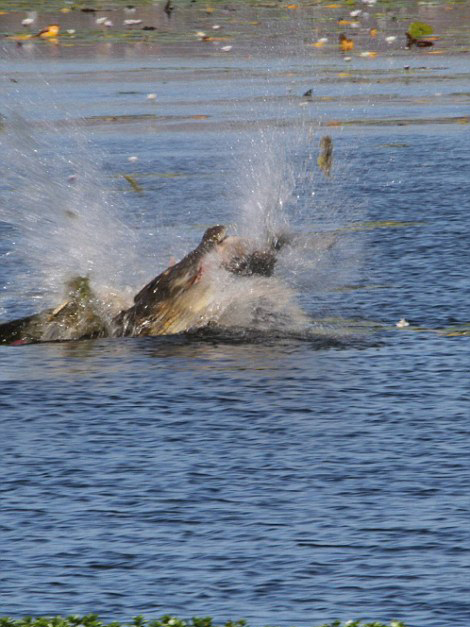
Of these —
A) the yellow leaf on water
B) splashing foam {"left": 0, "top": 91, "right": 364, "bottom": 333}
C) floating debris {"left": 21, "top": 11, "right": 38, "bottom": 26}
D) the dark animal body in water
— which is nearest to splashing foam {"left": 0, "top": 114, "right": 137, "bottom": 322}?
splashing foam {"left": 0, "top": 91, "right": 364, "bottom": 333}

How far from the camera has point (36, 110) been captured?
24.6 meters

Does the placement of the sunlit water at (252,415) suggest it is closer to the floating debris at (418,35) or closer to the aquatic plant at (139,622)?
the aquatic plant at (139,622)

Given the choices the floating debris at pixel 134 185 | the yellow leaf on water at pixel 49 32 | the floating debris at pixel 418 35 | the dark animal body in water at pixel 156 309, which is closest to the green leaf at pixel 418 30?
the floating debris at pixel 418 35


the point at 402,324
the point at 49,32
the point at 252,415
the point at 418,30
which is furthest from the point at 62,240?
the point at 49,32

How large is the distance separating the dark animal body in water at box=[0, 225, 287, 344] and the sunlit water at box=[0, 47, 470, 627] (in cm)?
20

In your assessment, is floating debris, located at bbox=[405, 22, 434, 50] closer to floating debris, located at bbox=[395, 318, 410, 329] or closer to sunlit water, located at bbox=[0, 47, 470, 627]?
sunlit water, located at bbox=[0, 47, 470, 627]

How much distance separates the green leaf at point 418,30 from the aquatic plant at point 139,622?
2947 centimetres

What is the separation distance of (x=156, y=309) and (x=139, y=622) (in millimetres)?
5151

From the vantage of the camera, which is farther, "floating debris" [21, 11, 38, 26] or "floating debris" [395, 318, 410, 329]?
"floating debris" [21, 11, 38, 26]

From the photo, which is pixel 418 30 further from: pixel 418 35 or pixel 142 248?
pixel 142 248

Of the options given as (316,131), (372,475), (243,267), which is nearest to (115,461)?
(372,475)

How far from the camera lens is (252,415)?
8.66 metres

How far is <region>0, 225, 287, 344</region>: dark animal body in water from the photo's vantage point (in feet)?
35.0

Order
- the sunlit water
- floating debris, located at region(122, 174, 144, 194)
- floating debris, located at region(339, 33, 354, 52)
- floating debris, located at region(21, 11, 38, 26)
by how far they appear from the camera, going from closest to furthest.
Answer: the sunlit water < floating debris, located at region(122, 174, 144, 194) < floating debris, located at region(339, 33, 354, 52) < floating debris, located at region(21, 11, 38, 26)
